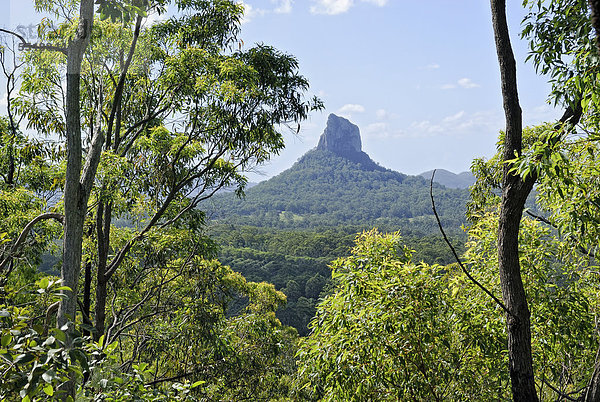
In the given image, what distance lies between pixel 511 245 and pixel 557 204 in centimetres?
82

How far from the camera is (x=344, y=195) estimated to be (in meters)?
111

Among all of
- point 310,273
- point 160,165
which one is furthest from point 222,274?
point 310,273

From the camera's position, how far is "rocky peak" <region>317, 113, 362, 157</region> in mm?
132250

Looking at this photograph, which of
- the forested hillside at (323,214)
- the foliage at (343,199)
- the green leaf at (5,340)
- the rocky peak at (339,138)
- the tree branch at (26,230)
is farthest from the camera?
the rocky peak at (339,138)

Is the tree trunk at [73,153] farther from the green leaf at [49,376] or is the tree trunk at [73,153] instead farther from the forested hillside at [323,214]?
the forested hillside at [323,214]

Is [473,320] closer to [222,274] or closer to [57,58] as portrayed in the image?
[222,274]

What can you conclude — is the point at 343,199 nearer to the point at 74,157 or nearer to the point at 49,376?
the point at 74,157

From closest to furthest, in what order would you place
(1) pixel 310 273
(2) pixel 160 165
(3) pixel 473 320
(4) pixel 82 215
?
1. (4) pixel 82 215
2. (3) pixel 473 320
3. (2) pixel 160 165
4. (1) pixel 310 273

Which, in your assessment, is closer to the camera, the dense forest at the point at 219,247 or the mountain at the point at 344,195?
the dense forest at the point at 219,247

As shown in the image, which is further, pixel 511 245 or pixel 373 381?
pixel 373 381

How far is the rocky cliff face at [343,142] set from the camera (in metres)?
132

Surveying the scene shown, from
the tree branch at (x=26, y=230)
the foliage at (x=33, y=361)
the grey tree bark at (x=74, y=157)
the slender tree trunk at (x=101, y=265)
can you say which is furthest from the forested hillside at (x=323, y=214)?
the foliage at (x=33, y=361)

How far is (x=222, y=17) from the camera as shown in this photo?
571cm

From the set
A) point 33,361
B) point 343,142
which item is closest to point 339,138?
point 343,142
